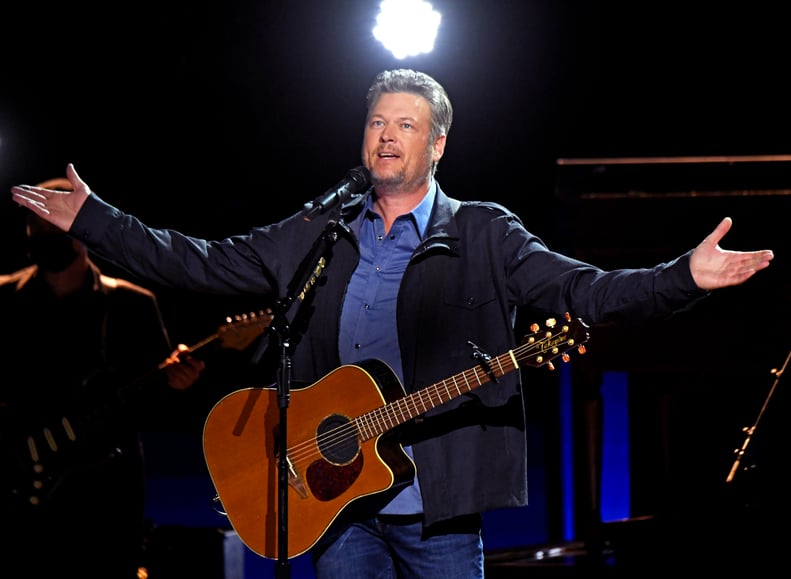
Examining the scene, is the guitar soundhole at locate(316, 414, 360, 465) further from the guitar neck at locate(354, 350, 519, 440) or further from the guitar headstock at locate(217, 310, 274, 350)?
the guitar headstock at locate(217, 310, 274, 350)

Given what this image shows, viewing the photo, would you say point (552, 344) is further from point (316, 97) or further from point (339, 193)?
point (316, 97)

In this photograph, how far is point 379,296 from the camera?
305 cm

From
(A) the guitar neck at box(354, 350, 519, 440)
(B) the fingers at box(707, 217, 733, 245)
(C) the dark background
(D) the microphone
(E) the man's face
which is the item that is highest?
(C) the dark background

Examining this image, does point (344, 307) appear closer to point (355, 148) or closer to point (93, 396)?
point (93, 396)

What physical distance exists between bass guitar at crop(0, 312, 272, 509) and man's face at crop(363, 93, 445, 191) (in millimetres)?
2307

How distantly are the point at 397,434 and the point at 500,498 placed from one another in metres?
0.37

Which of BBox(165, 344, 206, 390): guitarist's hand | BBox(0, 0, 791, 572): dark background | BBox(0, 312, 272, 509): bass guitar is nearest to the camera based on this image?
BBox(0, 312, 272, 509): bass guitar

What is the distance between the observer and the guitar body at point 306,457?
2.90m

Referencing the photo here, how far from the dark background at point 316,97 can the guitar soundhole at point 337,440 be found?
3364 mm

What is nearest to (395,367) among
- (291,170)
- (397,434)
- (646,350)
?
(397,434)

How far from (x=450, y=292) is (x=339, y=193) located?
0.46 m

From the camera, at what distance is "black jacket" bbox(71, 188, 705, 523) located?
2801 mm

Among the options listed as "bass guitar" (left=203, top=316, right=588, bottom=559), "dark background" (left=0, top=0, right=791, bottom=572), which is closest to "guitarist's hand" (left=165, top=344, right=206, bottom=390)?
"dark background" (left=0, top=0, right=791, bottom=572)

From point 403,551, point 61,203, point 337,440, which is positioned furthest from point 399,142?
point 403,551
